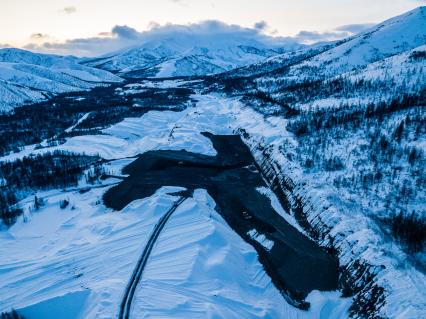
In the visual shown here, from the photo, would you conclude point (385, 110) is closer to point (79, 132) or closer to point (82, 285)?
point (82, 285)

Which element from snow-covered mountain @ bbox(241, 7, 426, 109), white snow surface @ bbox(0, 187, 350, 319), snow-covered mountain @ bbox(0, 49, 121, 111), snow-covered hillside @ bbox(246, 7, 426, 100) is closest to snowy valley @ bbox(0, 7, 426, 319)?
white snow surface @ bbox(0, 187, 350, 319)

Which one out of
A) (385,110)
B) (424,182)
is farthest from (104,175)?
(385,110)

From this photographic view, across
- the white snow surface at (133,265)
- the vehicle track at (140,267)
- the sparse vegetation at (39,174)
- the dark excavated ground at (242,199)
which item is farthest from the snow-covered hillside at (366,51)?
the white snow surface at (133,265)

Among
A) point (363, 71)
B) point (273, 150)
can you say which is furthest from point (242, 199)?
point (363, 71)

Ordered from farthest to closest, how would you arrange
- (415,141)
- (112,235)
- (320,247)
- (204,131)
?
(204,131), (415,141), (112,235), (320,247)

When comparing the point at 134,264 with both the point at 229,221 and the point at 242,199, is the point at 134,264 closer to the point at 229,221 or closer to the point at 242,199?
the point at 229,221

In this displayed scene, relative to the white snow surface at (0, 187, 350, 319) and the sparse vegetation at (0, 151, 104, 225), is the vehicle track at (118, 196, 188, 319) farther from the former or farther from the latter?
the sparse vegetation at (0, 151, 104, 225)
